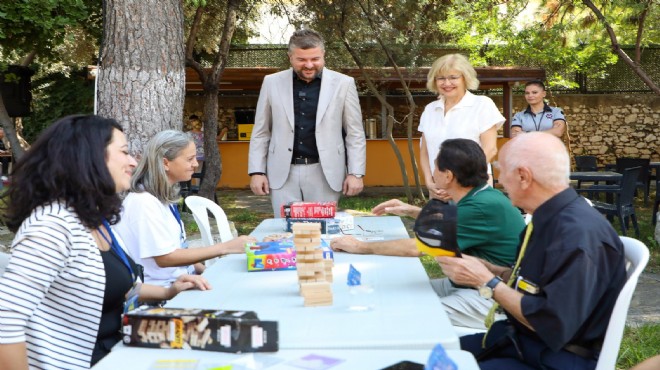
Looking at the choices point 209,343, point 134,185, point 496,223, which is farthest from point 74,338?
point 496,223

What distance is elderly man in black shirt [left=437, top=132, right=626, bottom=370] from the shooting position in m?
2.19

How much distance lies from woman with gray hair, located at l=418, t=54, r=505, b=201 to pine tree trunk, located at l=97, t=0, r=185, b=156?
6.83ft

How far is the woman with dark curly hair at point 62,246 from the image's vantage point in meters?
2.16

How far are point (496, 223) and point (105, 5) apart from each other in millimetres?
3960

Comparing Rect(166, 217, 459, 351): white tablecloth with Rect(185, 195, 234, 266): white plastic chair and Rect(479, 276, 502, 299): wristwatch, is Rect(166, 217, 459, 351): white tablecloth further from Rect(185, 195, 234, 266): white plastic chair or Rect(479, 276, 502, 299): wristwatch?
Rect(185, 195, 234, 266): white plastic chair

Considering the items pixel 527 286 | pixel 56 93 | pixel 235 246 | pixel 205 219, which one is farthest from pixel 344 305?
pixel 56 93

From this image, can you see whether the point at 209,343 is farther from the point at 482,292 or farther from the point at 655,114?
the point at 655,114

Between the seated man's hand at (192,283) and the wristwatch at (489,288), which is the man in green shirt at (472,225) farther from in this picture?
the seated man's hand at (192,283)

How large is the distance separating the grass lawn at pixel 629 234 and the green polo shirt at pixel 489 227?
152 cm

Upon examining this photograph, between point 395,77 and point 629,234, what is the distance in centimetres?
647

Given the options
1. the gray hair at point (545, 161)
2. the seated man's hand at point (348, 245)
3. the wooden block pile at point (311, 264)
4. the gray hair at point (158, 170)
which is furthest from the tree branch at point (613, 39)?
the wooden block pile at point (311, 264)

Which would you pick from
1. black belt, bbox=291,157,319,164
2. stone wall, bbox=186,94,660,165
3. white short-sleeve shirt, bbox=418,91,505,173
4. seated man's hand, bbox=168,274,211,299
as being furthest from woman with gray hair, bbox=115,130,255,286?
stone wall, bbox=186,94,660,165

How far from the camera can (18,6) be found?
10430mm

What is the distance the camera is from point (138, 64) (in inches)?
234
